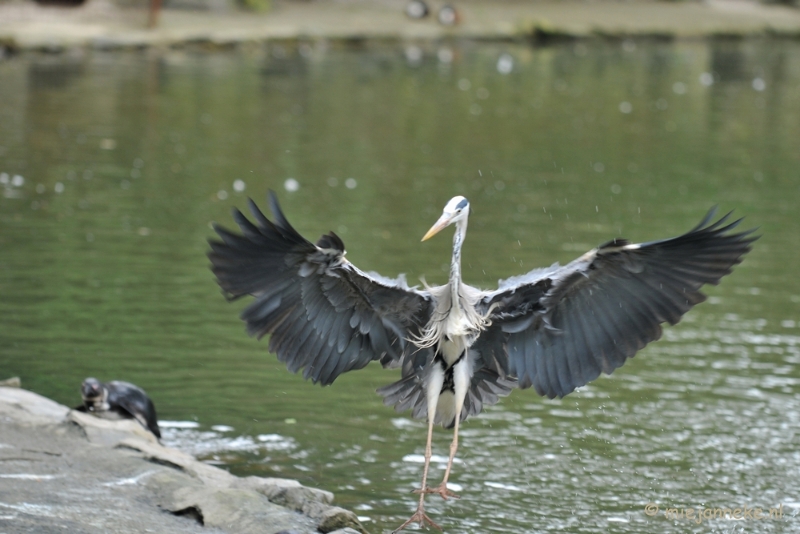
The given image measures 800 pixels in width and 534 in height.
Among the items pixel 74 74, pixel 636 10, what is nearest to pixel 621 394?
pixel 74 74

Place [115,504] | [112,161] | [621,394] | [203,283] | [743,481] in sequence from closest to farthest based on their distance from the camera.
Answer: [115,504] → [743,481] → [621,394] → [203,283] → [112,161]

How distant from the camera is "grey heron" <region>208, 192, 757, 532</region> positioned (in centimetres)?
543

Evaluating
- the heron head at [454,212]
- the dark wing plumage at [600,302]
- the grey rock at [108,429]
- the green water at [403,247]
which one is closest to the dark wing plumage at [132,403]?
the grey rock at [108,429]

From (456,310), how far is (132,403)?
234cm

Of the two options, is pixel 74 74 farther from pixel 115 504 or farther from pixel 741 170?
pixel 115 504

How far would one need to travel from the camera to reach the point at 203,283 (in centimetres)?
1013

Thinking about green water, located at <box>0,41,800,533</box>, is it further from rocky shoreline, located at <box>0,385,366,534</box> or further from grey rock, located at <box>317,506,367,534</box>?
rocky shoreline, located at <box>0,385,366,534</box>

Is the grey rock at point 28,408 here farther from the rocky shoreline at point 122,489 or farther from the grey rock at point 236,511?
the grey rock at point 236,511

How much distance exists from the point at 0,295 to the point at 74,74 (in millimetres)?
14538

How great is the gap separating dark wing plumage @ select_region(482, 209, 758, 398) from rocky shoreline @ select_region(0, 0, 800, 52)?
849 inches

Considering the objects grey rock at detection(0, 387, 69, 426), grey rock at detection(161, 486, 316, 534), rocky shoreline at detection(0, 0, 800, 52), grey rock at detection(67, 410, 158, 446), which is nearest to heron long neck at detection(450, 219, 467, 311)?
grey rock at detection(161, 486, 316, 534)

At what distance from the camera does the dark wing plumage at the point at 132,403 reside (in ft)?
23.0

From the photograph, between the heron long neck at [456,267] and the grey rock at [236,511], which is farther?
the grey rock at [236,511]

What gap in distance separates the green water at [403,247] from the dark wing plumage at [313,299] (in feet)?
3.50
